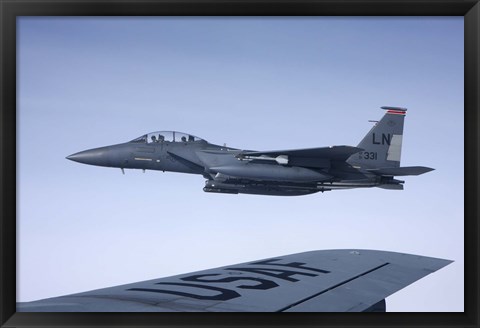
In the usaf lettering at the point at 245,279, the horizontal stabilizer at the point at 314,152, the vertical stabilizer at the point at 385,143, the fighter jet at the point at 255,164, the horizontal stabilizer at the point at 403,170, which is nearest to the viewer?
the usaf lettering at the point at 245,279

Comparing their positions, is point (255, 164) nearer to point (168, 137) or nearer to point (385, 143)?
point (168, 137)

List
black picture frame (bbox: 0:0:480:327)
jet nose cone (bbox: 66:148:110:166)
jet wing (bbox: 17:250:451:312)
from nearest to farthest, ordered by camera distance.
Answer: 1. black picture frame (bbox: 0:0:480:327)
2. jet wing (bbox: 17:250:451:312)
3. jet nose cone (bbox: 66:148:110:166)

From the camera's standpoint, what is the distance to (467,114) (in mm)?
6309

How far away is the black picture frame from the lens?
20.2 ft

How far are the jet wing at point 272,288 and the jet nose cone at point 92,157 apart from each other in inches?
246

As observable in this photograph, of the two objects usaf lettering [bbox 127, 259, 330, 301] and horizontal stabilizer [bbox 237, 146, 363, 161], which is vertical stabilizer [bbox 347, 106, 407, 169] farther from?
usaf lettering [bbox 127, 259, 330, 301]

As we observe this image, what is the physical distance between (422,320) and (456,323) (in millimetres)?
388

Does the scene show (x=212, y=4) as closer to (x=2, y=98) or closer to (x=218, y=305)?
(x=2, y=98)

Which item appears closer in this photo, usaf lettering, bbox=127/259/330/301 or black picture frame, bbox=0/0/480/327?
black picture frame, bbox=0/0/480/327

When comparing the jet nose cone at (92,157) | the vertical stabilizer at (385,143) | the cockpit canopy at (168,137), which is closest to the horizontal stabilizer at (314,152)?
the vertical stabilizer at (385,143)

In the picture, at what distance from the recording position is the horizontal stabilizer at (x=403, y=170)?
13508mm

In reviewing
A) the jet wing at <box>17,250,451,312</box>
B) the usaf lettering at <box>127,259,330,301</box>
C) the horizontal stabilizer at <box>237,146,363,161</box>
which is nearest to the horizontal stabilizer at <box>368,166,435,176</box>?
the horizontal stabilizer at <box>237,146,363,161</box>

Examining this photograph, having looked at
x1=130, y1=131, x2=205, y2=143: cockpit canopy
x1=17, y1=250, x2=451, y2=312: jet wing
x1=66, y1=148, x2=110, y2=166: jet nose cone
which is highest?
x1=130, y1=131, x2=205, y2=143: cockpit canopy

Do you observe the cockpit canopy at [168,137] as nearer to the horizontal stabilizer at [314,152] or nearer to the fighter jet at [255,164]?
the fighter jet at [255,164]
